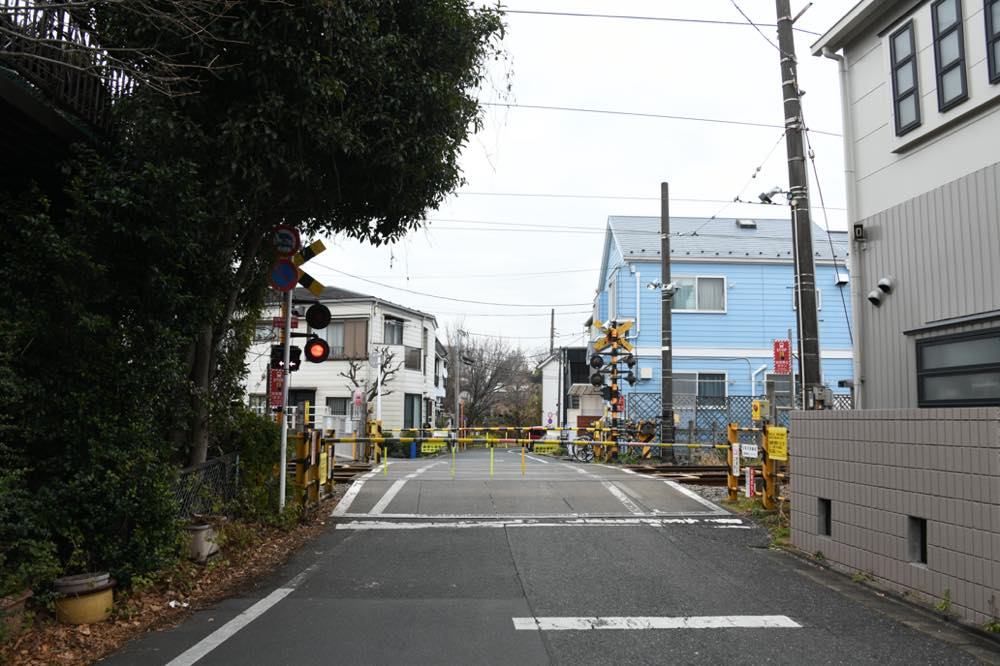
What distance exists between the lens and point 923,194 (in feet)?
29.8

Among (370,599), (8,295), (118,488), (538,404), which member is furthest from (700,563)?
(538,404)

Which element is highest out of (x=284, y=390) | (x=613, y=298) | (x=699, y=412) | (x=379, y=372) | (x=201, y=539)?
A: (x=613, y=298)

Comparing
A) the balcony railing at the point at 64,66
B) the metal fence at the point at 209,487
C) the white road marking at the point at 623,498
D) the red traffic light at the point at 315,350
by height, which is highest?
the balcony railing at the point at 64,66

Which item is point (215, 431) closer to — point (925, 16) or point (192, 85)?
point (192, 85)

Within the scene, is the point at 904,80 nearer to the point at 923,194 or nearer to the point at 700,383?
the point at 923,194

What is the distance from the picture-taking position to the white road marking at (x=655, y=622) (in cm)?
564

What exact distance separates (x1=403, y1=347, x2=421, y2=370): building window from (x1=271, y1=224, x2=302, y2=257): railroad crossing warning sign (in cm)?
2711

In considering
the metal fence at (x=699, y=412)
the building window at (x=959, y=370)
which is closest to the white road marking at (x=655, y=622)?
the building window at (x=959, y=370)

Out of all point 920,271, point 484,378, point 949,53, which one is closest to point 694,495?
point 920,271

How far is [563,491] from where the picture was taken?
42.3 ft

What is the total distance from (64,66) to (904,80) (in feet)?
31.0

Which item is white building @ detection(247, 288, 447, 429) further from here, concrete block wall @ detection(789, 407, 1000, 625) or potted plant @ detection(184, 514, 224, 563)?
concrete block wall @ detection(789, 407, 1000, 625)

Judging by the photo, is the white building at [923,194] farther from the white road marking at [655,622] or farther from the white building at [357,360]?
the white building at [357,360]

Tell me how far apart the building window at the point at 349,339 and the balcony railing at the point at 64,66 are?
1039 inches
